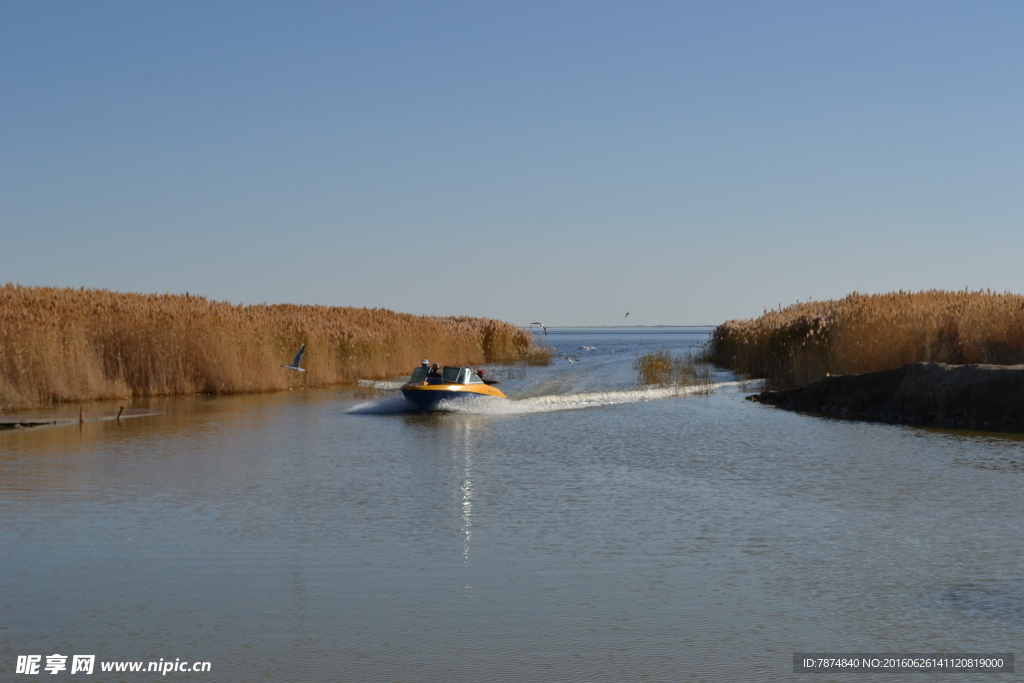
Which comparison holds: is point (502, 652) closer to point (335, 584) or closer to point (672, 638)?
point (672, 638)

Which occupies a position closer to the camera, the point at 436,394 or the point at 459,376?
the point at 436,394

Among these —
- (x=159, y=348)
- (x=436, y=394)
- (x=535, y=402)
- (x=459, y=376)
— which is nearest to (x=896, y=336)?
(x=535, y=402)

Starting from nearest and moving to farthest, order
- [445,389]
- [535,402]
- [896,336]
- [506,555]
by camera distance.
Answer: [506,555], [445,389], [896,336], [535,402]

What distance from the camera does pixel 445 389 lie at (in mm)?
22594

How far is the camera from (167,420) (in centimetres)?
1973

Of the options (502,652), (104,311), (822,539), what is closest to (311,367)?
(104,311)

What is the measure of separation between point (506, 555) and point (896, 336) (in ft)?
66.1

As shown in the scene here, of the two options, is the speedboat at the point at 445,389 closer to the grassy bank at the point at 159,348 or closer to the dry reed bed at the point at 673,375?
the grassy bank at the point at 159,348

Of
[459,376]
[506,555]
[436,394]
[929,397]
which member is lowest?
[506,555]

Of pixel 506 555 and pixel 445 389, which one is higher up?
pixel 445 389

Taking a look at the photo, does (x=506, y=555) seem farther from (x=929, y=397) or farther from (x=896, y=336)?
(x=896, y=336)

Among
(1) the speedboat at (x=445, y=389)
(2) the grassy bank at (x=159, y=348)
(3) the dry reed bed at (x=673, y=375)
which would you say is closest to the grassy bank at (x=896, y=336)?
(3) the dry reed bed at (x=673, y=375)

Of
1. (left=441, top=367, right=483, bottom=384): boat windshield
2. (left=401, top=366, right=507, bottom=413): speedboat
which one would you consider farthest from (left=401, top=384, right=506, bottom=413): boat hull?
(left=441, top=367, right=483, bottom=384): boat windshield

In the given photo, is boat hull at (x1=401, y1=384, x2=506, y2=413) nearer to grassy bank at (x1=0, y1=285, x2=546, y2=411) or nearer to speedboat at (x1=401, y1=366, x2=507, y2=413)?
speedboat at (x1=401, y1=366, x2=507, y2=413)
